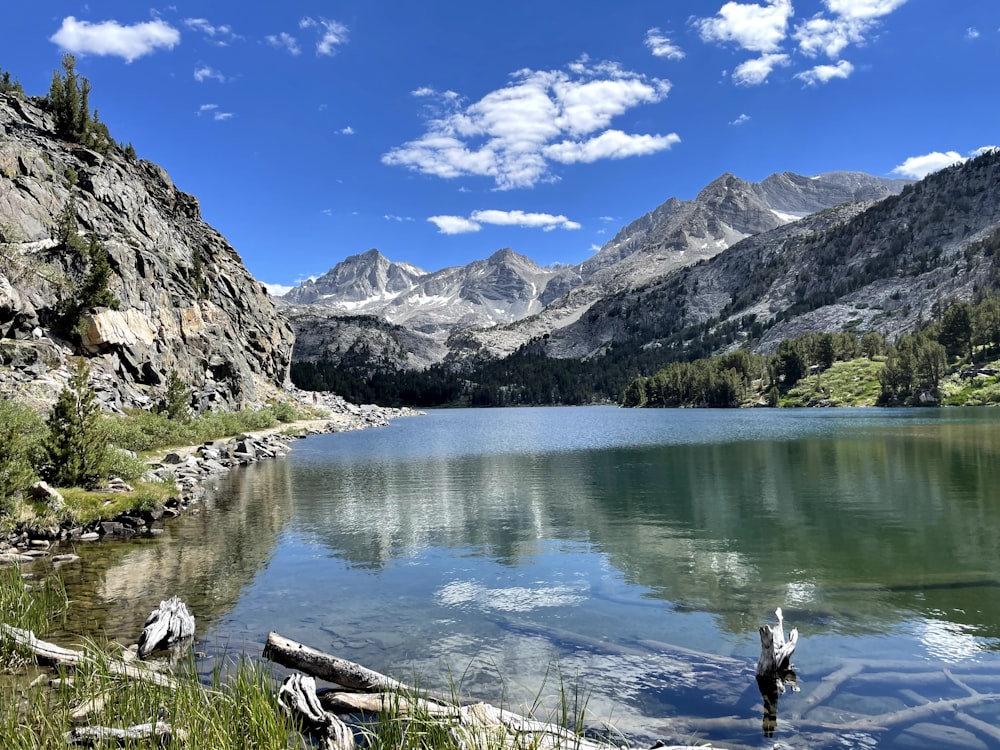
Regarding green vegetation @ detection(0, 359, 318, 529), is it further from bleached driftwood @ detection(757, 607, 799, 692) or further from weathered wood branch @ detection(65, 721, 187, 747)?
bleached driftwood @ detection(757, 607, 799, 692)

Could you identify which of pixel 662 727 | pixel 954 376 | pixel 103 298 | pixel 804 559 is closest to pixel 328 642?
pixel 662 727

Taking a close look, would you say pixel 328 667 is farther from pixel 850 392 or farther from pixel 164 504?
pixel 850 392

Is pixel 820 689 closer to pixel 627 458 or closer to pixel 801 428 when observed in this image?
pixel 627 458

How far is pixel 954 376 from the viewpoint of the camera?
555 ft

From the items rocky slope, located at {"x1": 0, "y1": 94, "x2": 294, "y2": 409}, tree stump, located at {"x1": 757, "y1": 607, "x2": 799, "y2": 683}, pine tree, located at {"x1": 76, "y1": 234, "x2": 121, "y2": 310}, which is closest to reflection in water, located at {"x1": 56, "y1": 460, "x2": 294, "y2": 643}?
tree stump, located at {"x1": 757, "y1": 607, "x2": 799, "y2": 683}

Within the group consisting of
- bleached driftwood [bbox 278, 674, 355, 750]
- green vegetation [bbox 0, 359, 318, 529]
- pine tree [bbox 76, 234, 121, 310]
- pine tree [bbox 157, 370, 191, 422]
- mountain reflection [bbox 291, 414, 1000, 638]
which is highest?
pine tree [bbox 76, 234, 121, 310]

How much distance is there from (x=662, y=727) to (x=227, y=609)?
48.6 ft

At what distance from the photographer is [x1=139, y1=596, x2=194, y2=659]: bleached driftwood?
15.8 m

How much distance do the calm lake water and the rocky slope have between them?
31876 millimetres

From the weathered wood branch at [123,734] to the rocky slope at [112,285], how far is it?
155ft

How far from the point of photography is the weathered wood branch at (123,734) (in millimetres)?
8984

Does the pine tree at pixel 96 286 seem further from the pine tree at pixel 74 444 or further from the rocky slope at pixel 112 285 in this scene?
the pine tree at pixel 74 444

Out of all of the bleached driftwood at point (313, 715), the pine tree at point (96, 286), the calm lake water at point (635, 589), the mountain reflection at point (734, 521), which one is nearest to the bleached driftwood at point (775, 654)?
the calm lake water at point (635, 589)

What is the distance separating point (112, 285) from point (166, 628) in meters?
79.3
